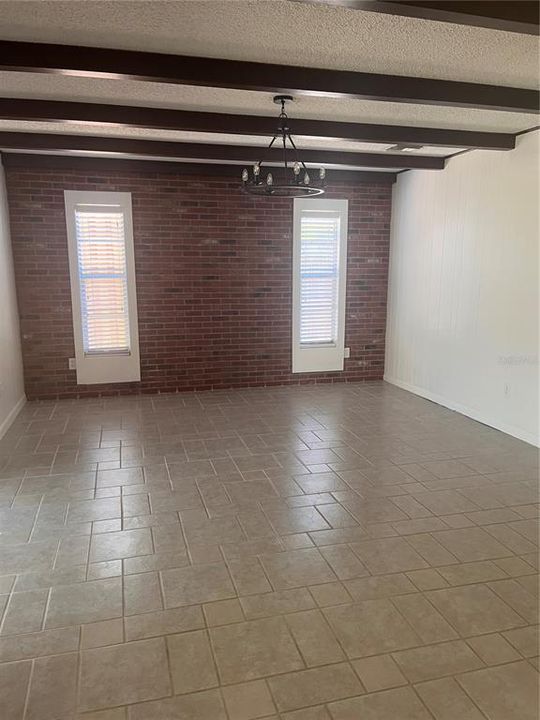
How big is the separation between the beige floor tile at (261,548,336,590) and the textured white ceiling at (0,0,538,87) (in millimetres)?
2477

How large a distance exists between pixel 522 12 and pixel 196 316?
4428mm

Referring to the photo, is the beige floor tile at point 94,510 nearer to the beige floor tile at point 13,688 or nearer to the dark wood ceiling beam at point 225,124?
the beige floor tile at point 13,688

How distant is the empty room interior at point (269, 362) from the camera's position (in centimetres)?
194

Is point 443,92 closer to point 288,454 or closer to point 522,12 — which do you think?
point 522,12

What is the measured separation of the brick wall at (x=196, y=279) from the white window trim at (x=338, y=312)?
82 millimetres

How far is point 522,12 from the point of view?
6.42 feet

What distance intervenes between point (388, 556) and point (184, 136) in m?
3.63

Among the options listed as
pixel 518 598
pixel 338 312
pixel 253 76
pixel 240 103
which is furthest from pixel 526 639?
pixel 338 312

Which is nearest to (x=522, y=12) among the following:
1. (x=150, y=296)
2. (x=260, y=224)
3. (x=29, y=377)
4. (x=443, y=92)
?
(x=443, y=92)

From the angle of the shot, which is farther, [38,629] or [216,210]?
[216,210]

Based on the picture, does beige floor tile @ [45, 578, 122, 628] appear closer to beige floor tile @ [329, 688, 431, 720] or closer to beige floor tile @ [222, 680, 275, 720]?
beige floor tile @ [222, 680, 275, 720]

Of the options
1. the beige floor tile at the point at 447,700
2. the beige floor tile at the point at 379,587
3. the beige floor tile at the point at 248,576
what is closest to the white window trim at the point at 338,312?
the beige floor tile at the point at 248,576

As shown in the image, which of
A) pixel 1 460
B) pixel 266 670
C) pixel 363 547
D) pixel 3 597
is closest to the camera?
pixel 266 670

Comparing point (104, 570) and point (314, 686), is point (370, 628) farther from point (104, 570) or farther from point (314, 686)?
point (104, 570)
